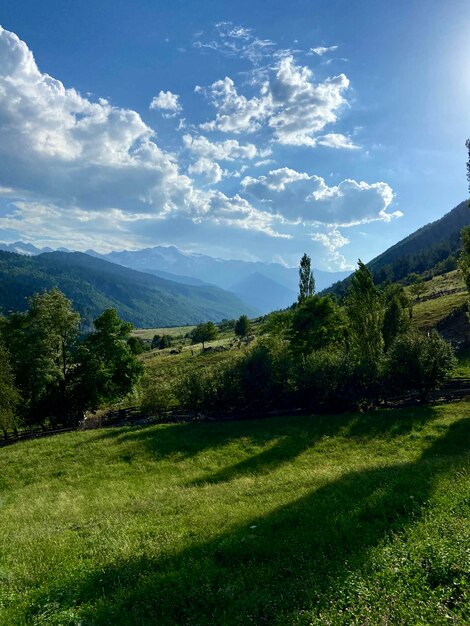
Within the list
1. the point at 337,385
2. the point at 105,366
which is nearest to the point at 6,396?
the point at 105,366

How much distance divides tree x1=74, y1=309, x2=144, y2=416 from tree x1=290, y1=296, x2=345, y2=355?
1070 inches

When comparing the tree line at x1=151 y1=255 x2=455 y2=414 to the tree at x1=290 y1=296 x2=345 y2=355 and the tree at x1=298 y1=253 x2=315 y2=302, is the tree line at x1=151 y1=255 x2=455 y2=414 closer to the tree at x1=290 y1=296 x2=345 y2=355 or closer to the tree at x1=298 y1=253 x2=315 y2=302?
the tree at x1=290 y1=296 x2=345 y2=355

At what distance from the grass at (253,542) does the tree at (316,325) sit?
3131 centimetres

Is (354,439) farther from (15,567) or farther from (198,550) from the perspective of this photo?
(15,567)

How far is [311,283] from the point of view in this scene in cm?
8112

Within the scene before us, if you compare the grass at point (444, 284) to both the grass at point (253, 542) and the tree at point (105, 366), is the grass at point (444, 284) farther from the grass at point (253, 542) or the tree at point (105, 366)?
the grass at point (253, 542)

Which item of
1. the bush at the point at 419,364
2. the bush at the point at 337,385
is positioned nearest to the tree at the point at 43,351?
the bush at the point at 337,385

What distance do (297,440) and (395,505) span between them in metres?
19.5

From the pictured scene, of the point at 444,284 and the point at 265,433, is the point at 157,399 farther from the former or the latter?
the point at 444,284

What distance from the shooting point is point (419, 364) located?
40.6 m

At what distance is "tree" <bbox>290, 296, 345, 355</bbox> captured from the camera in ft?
203

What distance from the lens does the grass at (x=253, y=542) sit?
10.5 m

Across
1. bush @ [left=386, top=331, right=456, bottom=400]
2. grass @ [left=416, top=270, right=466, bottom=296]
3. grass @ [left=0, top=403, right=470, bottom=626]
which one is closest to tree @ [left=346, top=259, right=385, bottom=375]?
bush @ [left=386, top=331, right=456, bottom=400]

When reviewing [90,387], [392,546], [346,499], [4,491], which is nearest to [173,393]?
[90,387]
